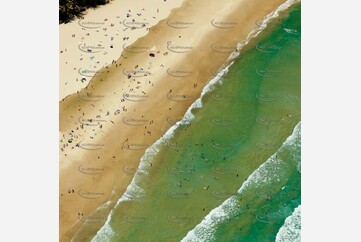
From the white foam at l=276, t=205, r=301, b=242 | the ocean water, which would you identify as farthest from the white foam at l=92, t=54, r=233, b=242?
the white foam at l=276, t=205, r=301, b=242

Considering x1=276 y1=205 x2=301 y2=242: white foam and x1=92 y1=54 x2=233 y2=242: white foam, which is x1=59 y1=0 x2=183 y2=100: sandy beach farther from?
x1=276 y1=205 x2=301 y2=242: white foam

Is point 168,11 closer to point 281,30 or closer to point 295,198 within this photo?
point 281,30

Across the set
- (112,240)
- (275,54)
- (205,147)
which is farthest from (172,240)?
(275,54)

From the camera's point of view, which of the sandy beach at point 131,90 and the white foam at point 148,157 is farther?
the sandy beach at point 131,90

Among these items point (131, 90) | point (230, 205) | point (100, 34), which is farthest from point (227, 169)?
point (100, 34)

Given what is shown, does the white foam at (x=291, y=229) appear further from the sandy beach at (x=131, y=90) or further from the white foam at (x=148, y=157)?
the sandy beach at (x=131, y=90)

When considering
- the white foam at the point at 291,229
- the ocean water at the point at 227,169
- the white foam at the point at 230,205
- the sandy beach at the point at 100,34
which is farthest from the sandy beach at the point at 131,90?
the white foam at the point at 291,229
